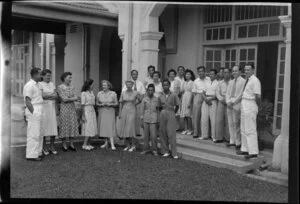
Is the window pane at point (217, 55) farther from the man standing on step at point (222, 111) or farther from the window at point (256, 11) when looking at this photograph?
the man standing on step at point (222, 111)

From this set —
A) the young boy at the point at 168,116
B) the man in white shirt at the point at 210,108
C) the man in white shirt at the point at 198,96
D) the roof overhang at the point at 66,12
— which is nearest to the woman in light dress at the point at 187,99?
the man in white shirt at the point at 198,96

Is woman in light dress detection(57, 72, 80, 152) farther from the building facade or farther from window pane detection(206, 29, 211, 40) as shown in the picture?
window pane detection(206, 29, 211, 40)

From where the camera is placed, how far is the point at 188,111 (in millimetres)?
8055

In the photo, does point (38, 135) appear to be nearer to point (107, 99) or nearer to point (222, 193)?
point (107, 99)

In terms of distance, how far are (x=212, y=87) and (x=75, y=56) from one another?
5864 millimetres

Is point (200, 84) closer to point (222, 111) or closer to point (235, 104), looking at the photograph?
point (222, 111)

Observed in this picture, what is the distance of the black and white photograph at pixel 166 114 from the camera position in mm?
4984

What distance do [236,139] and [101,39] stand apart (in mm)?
6702

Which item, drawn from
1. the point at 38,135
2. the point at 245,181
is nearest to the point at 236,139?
the point at 245,181

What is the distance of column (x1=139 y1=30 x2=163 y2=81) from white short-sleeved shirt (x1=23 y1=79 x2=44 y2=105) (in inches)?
106

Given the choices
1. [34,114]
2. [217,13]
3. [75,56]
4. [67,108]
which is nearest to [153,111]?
[67,108]

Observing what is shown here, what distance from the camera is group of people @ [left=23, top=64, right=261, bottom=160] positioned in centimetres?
639

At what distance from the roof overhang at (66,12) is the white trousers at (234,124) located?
171 inches

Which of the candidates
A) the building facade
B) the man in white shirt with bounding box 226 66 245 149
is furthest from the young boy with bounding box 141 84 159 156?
the building facade
